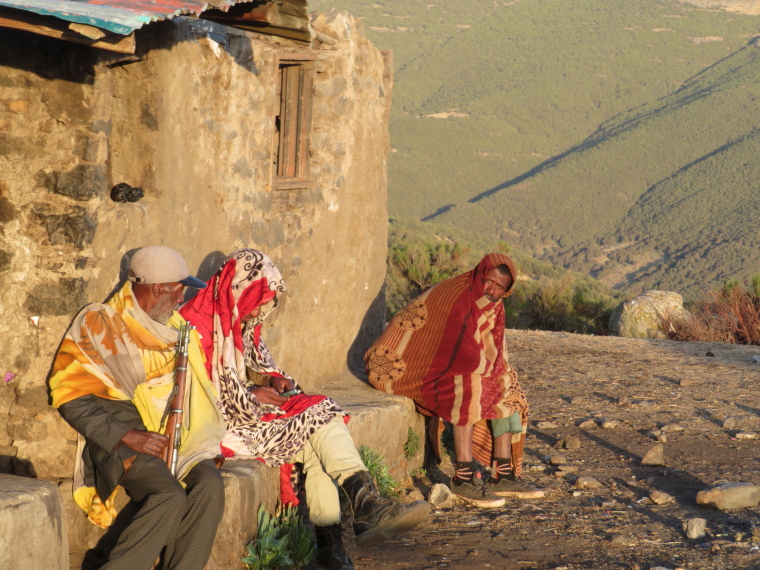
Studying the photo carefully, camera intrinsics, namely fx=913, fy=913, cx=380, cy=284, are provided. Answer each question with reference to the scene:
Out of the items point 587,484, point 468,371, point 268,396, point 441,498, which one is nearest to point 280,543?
point 268,396

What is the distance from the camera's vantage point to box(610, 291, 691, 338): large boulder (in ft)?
42.6

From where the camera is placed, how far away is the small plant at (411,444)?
568 centimetres

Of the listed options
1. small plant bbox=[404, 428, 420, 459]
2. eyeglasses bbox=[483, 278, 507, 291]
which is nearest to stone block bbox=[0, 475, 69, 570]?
small plant bbox=[404, 428, 420, 459]

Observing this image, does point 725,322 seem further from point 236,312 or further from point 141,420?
point 141,420

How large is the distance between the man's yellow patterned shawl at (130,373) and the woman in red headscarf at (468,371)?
1.93 m

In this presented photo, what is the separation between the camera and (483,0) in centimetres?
7994

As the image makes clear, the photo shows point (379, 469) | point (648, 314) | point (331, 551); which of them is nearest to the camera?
point (331, 551)

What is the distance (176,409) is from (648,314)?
10.6m

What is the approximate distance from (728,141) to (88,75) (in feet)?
A: 157

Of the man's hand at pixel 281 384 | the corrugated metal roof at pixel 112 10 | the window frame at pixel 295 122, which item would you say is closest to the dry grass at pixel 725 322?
the window frame at pixel 295 122

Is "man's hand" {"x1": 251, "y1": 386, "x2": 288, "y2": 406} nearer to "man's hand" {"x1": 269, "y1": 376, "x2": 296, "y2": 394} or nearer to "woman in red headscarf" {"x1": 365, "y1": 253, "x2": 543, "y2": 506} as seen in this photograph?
"man's hand" {"x1": 269, "y1": 376, "x2": 296, "y2": 394}

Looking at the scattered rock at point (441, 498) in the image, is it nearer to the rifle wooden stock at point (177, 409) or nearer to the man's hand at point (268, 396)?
the man's hand at point (268, 396)

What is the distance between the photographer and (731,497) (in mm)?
4887

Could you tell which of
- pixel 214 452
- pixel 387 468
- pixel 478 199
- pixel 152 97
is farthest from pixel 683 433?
pixel 478 199
